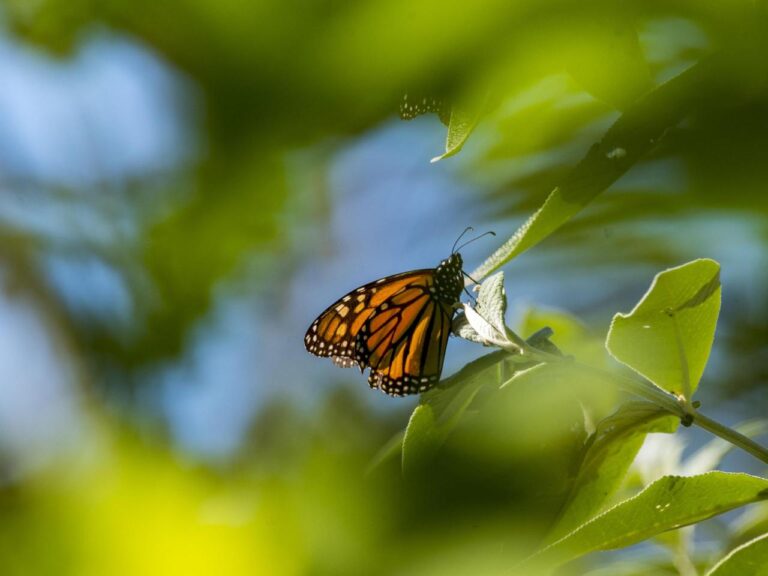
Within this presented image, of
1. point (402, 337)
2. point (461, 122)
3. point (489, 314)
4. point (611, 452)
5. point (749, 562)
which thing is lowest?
point (749, 562)

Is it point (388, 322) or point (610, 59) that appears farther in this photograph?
point (388, 322)

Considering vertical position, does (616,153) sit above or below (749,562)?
above

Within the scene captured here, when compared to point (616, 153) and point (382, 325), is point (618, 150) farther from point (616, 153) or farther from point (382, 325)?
point (382, 325)

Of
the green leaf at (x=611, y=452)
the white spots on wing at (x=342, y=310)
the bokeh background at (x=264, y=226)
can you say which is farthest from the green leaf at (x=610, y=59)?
the white spots on wing at (x=342, y=310)

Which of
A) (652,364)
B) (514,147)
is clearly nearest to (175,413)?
(652,364)

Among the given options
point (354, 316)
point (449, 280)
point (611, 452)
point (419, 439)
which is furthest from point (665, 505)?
point (354, 316)

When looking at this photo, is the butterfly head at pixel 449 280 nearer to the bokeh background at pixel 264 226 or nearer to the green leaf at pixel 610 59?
the bokeh background at pixel 264 226

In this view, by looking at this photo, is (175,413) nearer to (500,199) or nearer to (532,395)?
(532,395)

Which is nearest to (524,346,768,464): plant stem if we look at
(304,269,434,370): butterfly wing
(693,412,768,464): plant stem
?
(693,412,768,464): plant stem
